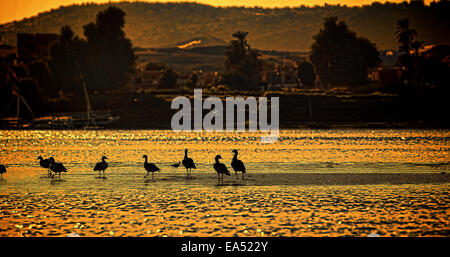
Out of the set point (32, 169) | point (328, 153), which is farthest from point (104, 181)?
point (328, 153)

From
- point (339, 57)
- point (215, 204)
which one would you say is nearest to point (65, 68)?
point (339, 57)

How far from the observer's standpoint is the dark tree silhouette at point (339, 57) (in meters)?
186

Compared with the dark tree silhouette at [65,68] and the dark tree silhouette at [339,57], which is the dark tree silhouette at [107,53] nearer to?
the dark tree silhouette at [65,68]

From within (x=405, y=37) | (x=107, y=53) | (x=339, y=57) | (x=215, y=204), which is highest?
(x=405, y=37)

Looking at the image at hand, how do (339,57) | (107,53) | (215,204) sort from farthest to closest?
1. (339,57)
2. (107,53)
3. (215,204)

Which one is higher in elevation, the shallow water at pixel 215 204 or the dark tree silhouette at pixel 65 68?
the dark tree silhouette at pixel 65 68

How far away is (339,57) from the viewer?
186 meters

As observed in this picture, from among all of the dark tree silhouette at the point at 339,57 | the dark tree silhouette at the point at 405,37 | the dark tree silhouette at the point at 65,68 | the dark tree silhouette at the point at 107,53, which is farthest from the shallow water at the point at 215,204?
the dark tree silhouette at the point at 339,57

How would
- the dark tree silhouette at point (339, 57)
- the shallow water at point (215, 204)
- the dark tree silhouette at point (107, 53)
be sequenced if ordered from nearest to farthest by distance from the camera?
1. the shallow water at point (215, 204)
2. the dark tree silhouette at point (107, 53)
3. the dark tree silhouette at point (339, 57)

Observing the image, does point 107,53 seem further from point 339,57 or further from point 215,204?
point 215,204

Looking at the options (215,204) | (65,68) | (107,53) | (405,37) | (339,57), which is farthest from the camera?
(339,57)

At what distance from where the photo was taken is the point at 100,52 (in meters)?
151

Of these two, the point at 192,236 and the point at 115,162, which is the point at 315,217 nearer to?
the point at 192,236

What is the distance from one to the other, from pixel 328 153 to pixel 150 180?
2556 cm
